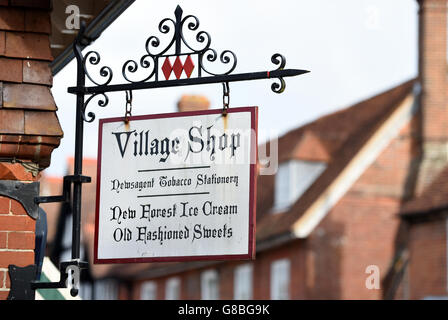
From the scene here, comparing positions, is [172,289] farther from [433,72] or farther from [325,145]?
[433,72]

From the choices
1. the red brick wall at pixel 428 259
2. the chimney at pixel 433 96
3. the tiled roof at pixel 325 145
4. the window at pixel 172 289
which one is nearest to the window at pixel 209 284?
the tiled roof at pixel 325 145

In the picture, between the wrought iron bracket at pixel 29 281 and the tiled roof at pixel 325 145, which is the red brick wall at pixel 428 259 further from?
the wrought iron bracket at pixel 29 281

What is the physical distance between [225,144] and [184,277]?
1287 inches

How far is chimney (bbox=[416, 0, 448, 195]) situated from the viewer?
3048 cm

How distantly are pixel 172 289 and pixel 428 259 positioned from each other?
1435 centimetres

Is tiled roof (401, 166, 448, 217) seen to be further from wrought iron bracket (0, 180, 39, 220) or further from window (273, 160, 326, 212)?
wrought iron bracket (0, 180, 39, 220)

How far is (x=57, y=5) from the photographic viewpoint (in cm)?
690

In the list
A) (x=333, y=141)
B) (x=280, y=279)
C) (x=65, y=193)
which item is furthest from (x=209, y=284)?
(x=65, y=193)

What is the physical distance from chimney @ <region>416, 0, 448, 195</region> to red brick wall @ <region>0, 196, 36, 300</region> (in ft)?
82.1

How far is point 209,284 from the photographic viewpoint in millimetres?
36500

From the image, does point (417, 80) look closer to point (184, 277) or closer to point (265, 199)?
point (265, 199)

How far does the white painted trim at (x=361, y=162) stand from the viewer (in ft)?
100

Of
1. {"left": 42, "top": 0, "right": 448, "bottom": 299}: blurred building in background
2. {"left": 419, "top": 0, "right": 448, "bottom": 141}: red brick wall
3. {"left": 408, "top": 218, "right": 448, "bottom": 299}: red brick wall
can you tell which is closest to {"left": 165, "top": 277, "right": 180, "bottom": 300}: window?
{"left": 42, "top": 0, "right": 448, "bottom": 299}: blurred building in background

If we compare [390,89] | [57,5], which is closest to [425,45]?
[390,89]
